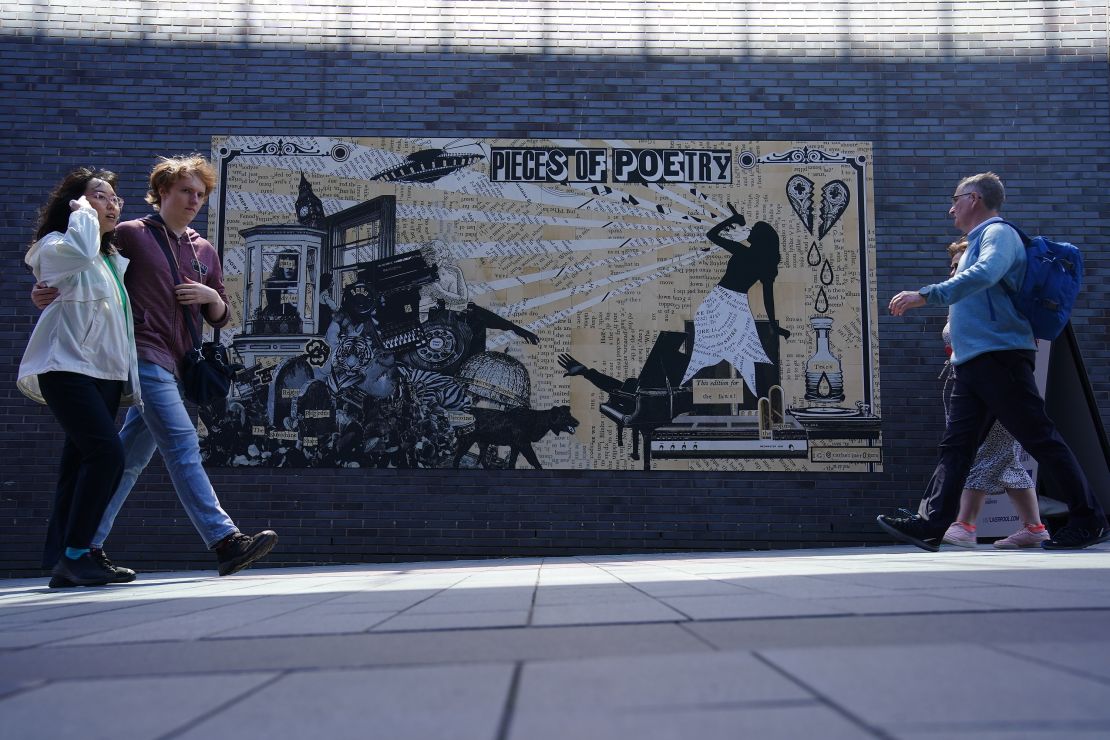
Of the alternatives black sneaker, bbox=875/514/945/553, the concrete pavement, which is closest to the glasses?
the concrete pavement

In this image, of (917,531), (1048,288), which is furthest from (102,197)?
(1048,288)

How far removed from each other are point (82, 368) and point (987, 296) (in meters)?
4.04

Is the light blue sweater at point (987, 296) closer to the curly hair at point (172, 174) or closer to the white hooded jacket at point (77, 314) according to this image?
the curly hair at point (172, 174)

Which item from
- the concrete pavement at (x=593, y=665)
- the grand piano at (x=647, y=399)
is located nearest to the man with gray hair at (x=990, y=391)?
the concrete pavement at (x=593, y=665)

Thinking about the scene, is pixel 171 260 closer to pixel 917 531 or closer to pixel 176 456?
pixel 176 456

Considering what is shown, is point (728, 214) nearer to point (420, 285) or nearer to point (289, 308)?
point (420, 285)

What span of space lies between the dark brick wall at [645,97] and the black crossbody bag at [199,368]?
8.11 feet

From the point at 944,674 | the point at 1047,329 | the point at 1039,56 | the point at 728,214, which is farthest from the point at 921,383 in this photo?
the point at 944,674

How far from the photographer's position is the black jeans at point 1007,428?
12.8 ft

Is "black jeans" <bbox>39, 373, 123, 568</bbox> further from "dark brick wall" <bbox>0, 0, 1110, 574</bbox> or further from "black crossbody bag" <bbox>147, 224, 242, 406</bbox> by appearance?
"dark brick wall" <bbox>0, 0, 1110, 574</bbox>

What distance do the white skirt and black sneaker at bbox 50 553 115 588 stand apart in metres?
4.08

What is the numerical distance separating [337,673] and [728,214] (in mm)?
5694

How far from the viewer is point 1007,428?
4.02m

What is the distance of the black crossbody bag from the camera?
154 inches
